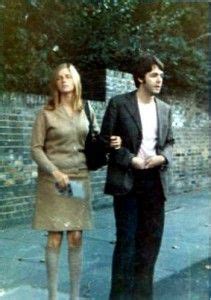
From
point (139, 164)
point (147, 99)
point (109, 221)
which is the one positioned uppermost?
point (147, 99)

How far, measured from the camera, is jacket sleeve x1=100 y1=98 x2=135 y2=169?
13.0 ft

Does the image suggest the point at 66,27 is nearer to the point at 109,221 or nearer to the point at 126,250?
the point at 109,221

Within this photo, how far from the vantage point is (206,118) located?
1192cm

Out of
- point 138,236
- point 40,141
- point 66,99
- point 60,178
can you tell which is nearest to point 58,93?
point 66,99

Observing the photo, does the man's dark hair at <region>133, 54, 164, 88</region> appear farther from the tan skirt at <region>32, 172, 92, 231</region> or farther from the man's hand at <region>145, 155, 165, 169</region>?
the tan skirt at <region>32, 172, 92, 231</region>

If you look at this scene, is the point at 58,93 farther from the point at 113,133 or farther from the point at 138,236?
the point at 138,236

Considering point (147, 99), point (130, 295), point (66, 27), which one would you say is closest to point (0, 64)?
point (66, 27)

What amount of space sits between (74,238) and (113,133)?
0.71 m

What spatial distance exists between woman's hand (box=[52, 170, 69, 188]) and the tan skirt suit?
0.19 feet

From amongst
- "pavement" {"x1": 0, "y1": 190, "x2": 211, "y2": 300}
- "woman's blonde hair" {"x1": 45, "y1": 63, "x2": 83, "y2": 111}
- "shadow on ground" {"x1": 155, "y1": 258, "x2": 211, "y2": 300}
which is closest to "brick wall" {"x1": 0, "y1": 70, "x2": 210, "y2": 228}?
"pavement" {"x1": 0, "y1": 190, "x2": 211, "y2": 300}

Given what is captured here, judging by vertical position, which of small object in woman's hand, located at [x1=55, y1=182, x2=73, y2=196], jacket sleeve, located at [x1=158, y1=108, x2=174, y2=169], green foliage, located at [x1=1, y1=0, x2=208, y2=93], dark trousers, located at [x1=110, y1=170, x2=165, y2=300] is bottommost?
dark trousers, located at [x1=110, y1=170, x2=165, y2=300]

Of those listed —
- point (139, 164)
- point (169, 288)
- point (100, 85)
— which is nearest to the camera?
point (139, 164)

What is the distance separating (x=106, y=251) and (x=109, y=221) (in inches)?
68.9

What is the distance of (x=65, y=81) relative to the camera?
3928mm
